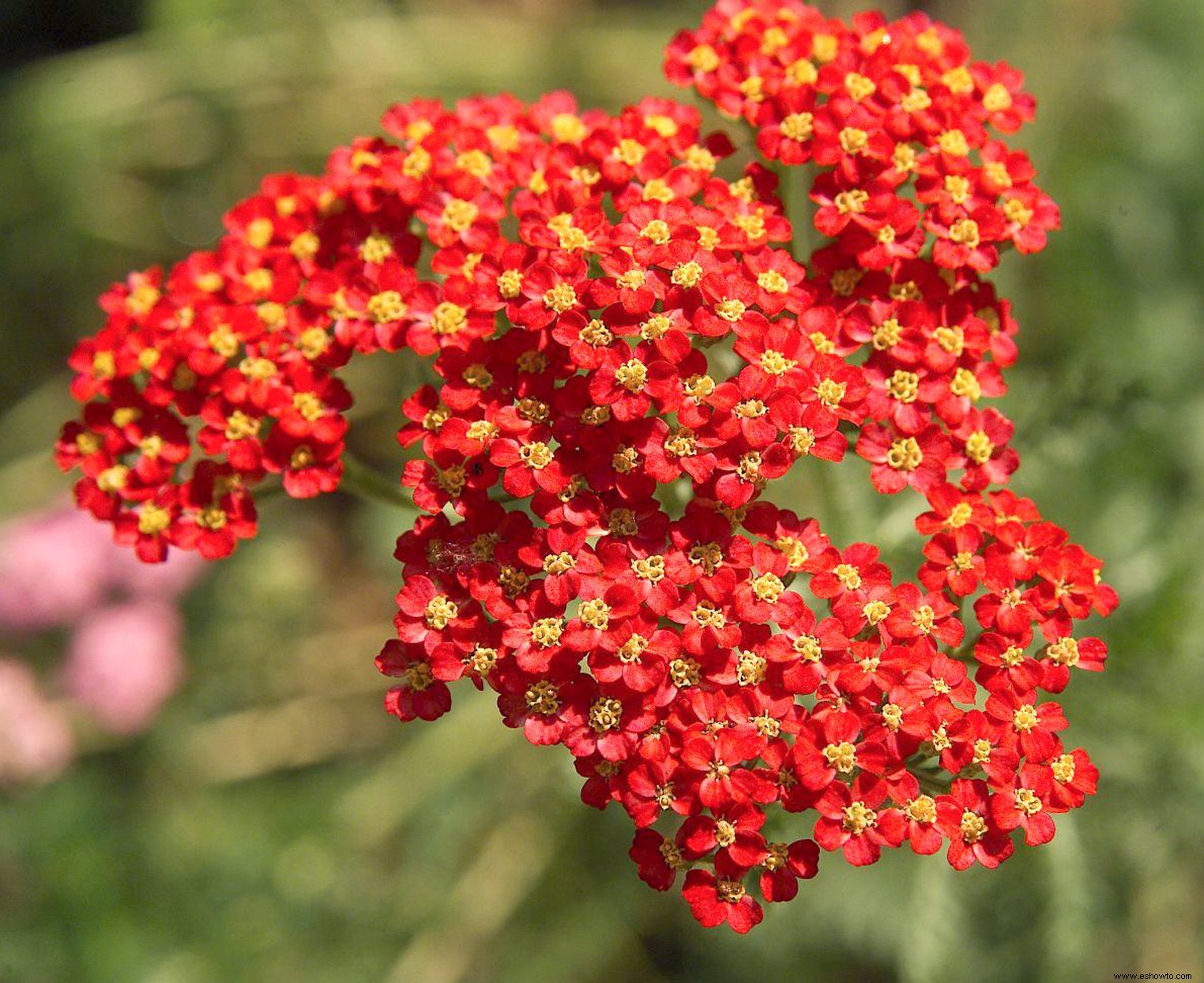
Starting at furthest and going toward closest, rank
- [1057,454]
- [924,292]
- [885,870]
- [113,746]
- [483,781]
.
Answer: [113,746]
[483,781]
[885,870]
[1057,454]
[924,292]

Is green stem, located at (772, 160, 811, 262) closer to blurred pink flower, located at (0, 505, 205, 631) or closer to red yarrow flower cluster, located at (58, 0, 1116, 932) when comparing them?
red yarrow flower cluster, located at (58, 0, 1116, 932)

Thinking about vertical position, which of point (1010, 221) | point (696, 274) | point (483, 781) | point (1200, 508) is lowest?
point (483, 781)

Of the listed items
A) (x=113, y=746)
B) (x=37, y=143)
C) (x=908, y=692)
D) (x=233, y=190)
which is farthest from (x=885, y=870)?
(x=37, y=143)

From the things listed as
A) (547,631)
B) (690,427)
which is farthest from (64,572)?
(690,427)

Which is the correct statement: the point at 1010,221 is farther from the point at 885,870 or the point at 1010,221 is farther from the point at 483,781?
the point at 483,781

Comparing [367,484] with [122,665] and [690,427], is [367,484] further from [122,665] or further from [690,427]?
[122,665]

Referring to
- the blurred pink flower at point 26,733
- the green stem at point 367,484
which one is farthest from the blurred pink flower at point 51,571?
the green stem at point 367,484
